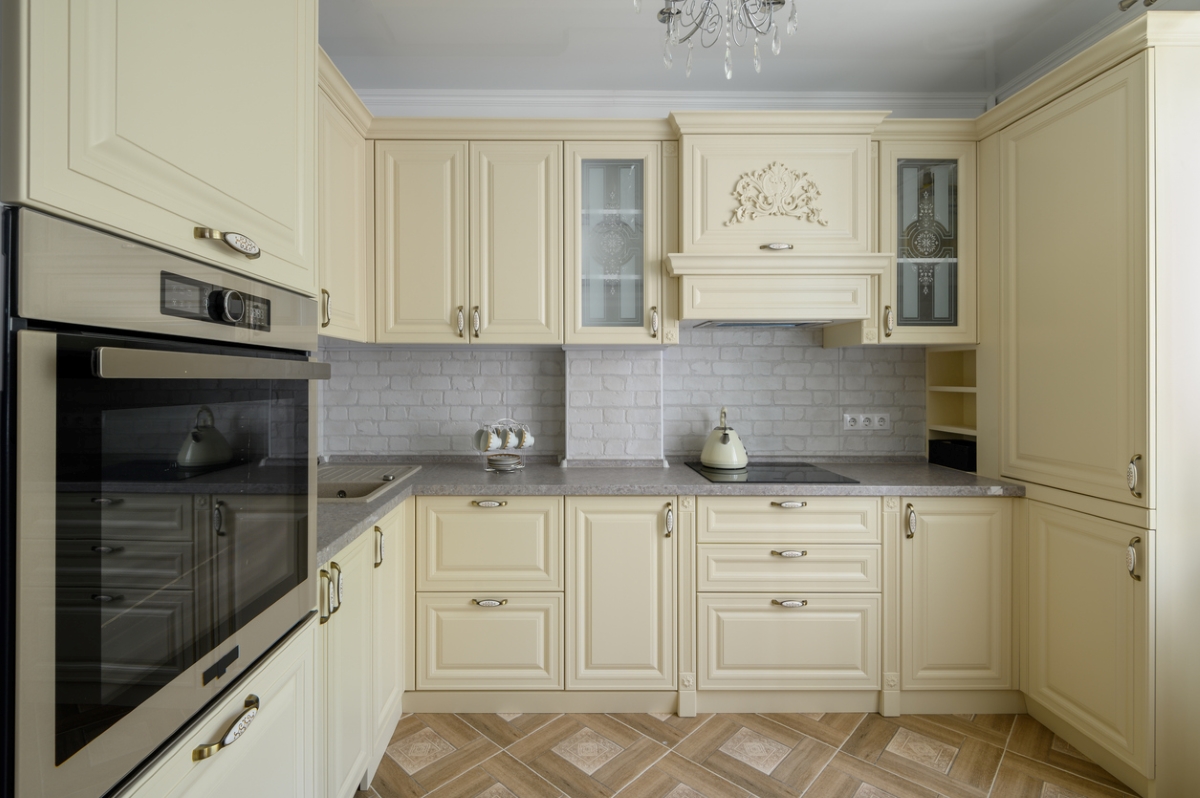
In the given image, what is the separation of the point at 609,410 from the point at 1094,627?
1.92m

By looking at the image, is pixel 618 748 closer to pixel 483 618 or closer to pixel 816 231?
pixel 483 618

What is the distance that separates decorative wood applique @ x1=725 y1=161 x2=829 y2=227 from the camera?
8.05 ft

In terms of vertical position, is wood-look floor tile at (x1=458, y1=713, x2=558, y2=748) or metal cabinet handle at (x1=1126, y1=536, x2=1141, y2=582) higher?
metal cabinet handle at (x1=1126, y1=536, x2=1141, y2=582)

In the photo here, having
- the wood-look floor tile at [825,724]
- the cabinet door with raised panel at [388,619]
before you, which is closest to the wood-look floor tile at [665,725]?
the wood-look floor tile at [825,724]

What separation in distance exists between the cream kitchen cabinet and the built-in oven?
0.14ft

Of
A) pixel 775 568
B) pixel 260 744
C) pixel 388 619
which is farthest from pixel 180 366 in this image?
pixel 775 568

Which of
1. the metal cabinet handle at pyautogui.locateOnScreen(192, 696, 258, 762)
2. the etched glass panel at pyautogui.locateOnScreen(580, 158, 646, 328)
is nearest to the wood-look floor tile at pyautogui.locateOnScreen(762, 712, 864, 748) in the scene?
the etched glass panel at pyautogui.locateOnScreen(580, 158, 646, 328)

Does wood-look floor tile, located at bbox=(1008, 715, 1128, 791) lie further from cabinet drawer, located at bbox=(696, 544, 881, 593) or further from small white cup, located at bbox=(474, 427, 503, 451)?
small white cup, located at bbox=(474, 427, 503, 451)

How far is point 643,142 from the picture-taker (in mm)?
2518

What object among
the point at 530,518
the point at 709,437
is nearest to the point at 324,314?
the point at 530,518

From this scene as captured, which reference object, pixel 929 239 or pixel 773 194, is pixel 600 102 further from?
pixel 929 239

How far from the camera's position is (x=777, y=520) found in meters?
2.30

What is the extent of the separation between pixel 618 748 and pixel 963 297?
2.25m

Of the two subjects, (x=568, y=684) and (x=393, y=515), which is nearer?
(x=393, y=515)
